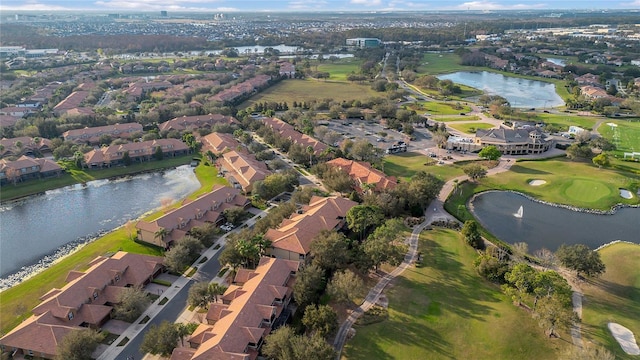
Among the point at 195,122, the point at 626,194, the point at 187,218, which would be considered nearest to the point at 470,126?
the point at 626,194

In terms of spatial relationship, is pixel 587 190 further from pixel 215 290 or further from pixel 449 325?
pixel 215 290

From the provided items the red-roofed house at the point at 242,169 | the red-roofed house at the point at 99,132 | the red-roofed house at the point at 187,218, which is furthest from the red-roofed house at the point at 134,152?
the red-roofed house at the point at 187,218

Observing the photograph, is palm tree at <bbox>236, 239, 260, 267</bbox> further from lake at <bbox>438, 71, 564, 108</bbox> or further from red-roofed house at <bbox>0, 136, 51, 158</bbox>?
lake at <bbox>438, 71, 564, 108</bbox>

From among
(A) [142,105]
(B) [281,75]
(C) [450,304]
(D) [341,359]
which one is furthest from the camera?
(B) [281,75]

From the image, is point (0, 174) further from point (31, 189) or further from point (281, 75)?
point (281, 75)

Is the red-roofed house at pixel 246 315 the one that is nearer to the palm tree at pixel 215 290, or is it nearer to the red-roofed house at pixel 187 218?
the palm tree at pixel 215 290

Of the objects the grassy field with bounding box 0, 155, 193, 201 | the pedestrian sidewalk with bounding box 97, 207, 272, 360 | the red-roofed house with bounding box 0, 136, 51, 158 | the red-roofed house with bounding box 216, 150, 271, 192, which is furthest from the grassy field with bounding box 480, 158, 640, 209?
the red-roofed house with bounding box 0, 136, 51, 158

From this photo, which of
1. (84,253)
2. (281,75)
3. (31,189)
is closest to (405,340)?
(84,253)

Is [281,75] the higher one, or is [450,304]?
[281,75]
